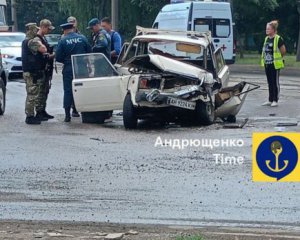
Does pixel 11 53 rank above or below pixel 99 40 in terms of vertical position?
below

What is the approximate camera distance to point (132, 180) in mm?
9070

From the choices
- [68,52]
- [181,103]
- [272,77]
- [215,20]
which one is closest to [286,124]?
[181,103]

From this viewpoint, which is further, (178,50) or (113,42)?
(113,42)

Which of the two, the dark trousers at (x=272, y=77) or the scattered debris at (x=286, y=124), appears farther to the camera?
the dark trousers at (x=272, y=77)

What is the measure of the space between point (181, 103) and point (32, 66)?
2.98 metres

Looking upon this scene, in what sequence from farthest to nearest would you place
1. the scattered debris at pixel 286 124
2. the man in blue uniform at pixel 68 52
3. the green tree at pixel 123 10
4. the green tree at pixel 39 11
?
1. the green tree at pixel 39 11
2. the green tree at pixel 123 10
3. the man in blue uniform at pixel 68 52
4. the scattered debris at pixel 286 124

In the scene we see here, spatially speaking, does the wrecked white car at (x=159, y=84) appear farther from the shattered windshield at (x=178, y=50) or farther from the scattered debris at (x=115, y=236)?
the scattered debris at (x=115, y=236)

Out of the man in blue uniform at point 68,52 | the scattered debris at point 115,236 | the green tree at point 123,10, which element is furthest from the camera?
the green tree at point 123,10

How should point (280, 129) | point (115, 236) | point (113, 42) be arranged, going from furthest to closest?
1. point (113, 42)
2. point (280, 129)
3. point (115, 236)

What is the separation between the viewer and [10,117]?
1547 centimetres

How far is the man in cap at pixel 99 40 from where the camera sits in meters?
15.3

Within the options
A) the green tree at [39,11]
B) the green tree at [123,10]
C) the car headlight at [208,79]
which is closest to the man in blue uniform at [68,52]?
the car headlight at [208,79]

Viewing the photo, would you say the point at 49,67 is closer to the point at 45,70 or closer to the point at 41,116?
the point at 45,70

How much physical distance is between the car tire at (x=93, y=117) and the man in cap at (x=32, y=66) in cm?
84
